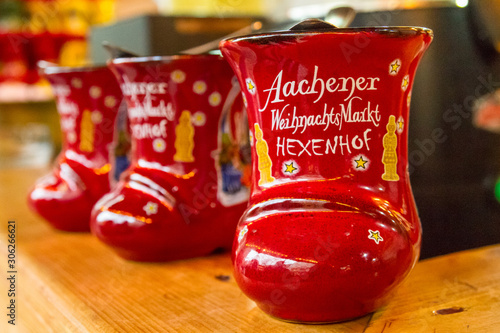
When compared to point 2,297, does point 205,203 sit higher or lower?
higher

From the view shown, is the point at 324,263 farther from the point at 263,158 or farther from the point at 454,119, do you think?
the point at 454,119

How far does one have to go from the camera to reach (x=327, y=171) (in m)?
0.36

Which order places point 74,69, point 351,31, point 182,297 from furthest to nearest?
point 74,69, point 182,297, point 351,31

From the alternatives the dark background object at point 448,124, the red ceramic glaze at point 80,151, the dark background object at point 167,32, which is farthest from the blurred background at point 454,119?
the red ceramic glaze at point 80,151

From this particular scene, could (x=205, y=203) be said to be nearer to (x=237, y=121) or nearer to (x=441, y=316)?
(x=237, y=121)

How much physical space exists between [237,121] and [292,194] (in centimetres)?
18

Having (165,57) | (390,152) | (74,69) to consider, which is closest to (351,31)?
(390,152)

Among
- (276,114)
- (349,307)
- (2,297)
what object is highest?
(276,114)

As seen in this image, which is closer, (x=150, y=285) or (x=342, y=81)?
(x=342, y=81)

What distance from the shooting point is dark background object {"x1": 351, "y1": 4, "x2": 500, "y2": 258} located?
0.51m

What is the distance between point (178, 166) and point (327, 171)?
0.62ft

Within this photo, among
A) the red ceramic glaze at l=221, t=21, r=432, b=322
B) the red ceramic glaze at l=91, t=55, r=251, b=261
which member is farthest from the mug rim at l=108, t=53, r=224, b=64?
the red ceramic glaze at l=221, t=21, r=432, b=322

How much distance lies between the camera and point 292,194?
0.36 m

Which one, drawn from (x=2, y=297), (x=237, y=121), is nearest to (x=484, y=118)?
(x=237, y=121)
